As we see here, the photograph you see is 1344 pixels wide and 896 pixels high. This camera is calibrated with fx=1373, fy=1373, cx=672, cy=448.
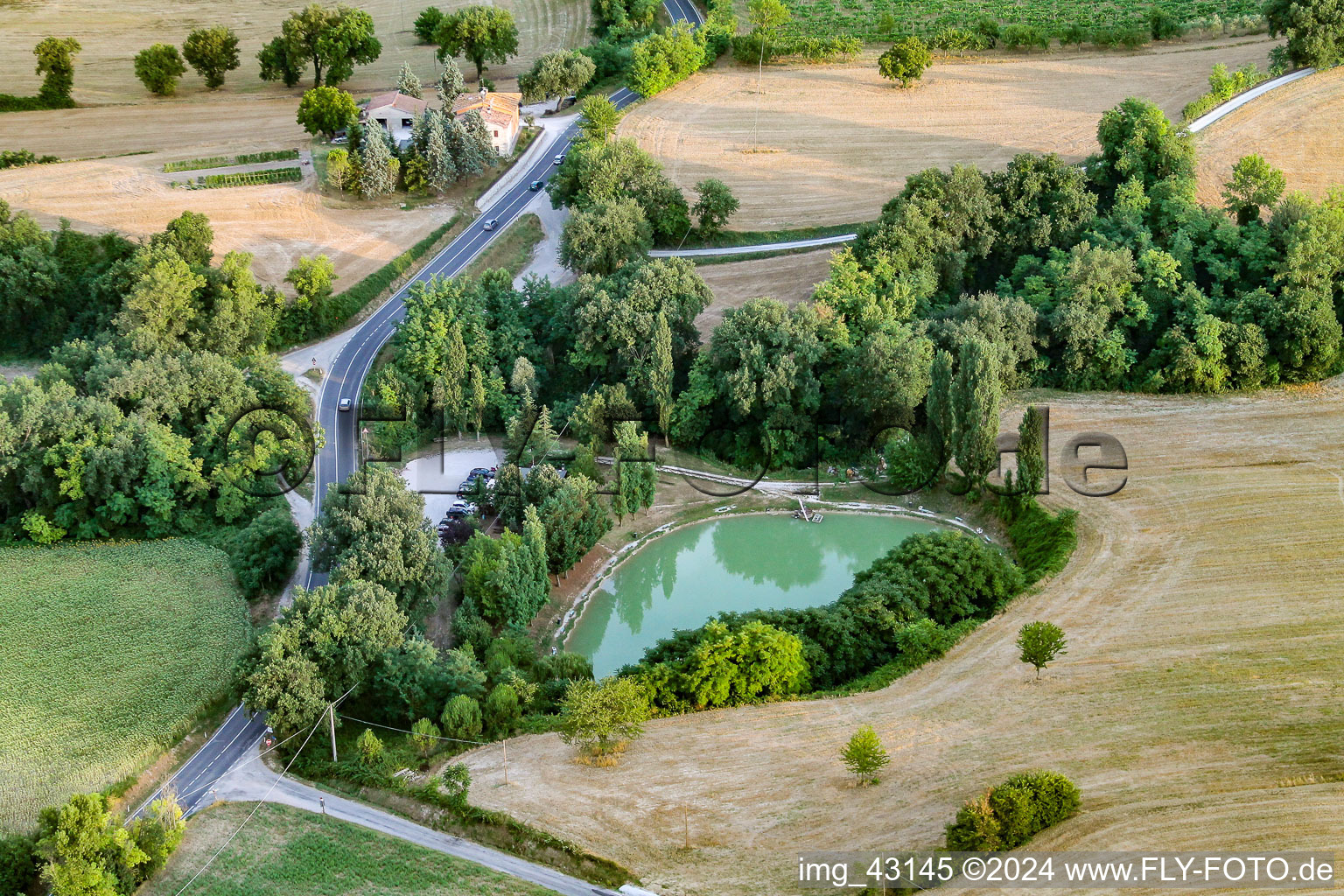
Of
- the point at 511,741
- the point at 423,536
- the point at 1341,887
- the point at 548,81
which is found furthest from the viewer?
the point at 548,81

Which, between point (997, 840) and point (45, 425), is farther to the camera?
point (45, 425)

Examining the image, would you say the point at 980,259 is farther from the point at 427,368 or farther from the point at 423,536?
the point at 423,536

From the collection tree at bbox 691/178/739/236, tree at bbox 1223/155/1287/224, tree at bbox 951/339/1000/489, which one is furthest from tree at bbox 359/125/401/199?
tree at bbox 1223/155/1287/224

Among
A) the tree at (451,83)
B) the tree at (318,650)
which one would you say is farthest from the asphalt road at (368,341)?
the tree at (318,650)

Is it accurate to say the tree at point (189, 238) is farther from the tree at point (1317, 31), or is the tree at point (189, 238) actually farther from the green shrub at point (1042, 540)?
the tree at point (1317, 31)

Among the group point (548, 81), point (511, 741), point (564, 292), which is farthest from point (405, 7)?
point (511, 741)

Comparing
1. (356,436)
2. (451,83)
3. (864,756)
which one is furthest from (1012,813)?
(451,83)

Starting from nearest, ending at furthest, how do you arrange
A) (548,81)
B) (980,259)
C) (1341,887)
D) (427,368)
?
1. (1341,887)
2. (427,368)
3. (980,259)
4. (548,81)
